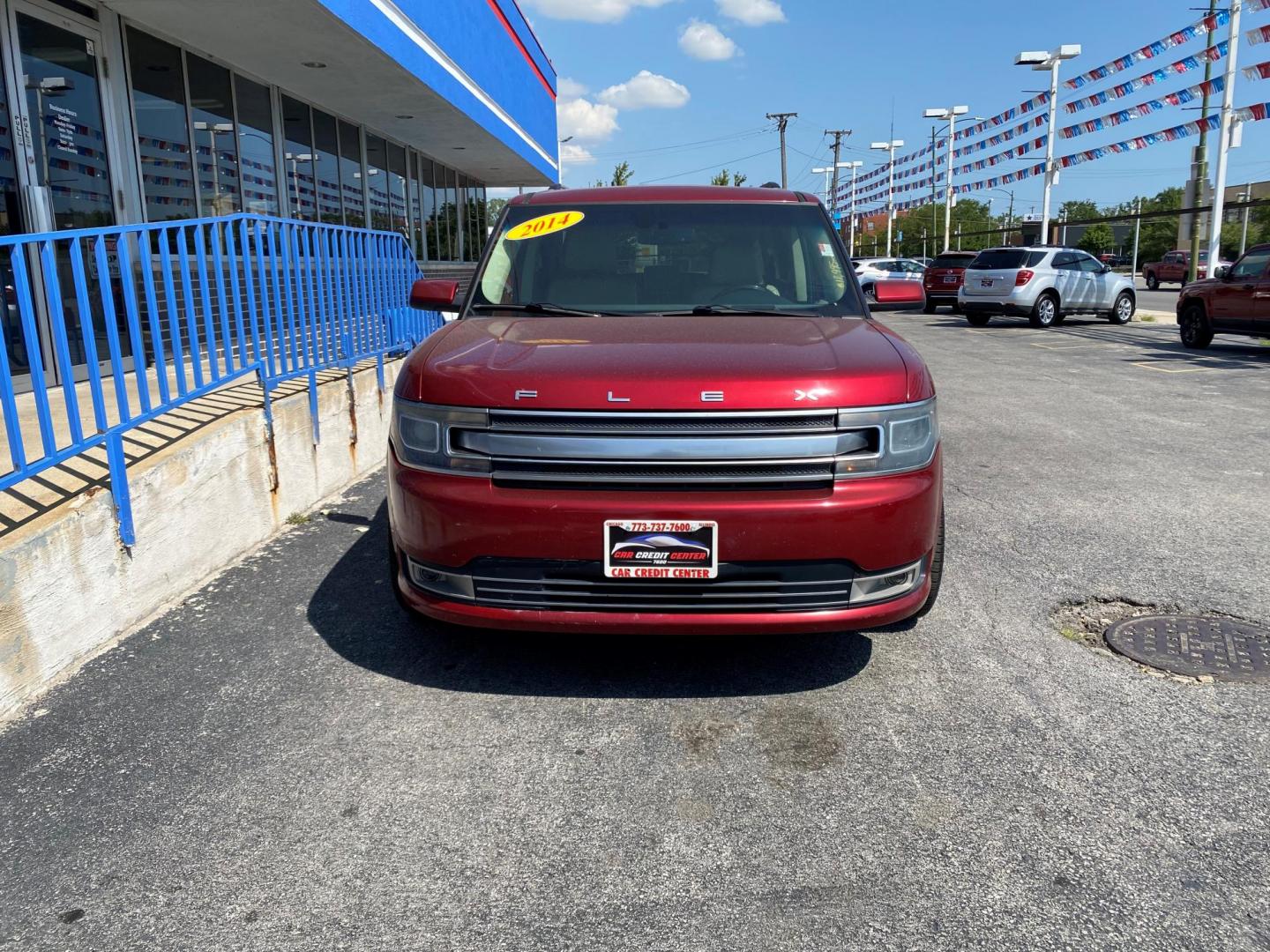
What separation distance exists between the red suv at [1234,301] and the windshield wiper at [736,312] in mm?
12719

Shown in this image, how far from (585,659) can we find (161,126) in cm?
872

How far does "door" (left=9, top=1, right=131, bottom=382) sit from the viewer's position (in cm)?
751

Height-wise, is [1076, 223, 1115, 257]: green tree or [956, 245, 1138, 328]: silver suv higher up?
[1076, 223, 1115, 257]: green tree

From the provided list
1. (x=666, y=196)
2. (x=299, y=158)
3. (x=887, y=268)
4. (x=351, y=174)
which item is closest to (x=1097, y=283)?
(x=887, y=268)

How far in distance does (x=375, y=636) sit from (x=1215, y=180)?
2060 cm

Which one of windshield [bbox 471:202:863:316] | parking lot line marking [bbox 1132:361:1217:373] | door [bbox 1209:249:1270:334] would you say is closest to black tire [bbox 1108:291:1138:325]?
door [bbox 1209:249:1270:334]

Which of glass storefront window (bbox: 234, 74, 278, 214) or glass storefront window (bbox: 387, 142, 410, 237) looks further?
glass storefront window (bbox: 387, 142, 410, 237)

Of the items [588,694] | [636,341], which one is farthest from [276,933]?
[636,341]

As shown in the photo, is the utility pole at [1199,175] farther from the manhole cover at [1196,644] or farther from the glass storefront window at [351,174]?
the manhole cover at [1196,644]

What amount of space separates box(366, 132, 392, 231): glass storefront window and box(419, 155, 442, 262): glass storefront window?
264 centimetres

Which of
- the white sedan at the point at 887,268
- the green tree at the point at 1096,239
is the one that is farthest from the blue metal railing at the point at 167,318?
the green tree at the point at 1096,239

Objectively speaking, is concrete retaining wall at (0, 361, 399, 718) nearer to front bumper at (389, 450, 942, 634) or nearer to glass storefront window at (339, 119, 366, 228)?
front bumper at (389, 450, 942, 634)

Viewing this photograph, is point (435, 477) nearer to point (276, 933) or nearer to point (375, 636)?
point (375, 636)

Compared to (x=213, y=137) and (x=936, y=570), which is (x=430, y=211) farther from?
(x=936, y=570)
